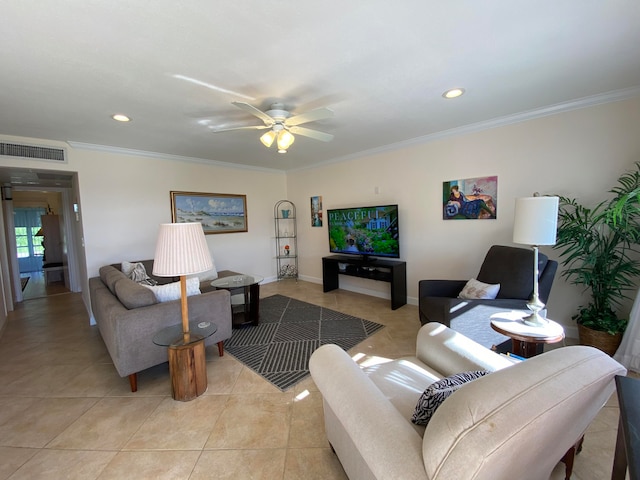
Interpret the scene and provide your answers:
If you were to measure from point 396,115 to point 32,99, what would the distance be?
3241 millimetres

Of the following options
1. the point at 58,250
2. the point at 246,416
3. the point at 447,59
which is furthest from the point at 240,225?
the point at 58,250

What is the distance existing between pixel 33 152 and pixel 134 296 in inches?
102

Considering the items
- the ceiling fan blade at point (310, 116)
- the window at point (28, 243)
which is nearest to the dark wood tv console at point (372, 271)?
the ceiling fan blade at point (310, 116)

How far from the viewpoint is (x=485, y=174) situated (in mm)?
3293

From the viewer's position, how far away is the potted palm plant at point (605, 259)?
7.66ft

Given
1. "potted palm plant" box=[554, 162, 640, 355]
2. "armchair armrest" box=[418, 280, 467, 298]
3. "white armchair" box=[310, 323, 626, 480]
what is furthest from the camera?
"armchair armrest" box=[418, 280, 467, 298]

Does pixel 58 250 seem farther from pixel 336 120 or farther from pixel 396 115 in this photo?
pixel 396 115

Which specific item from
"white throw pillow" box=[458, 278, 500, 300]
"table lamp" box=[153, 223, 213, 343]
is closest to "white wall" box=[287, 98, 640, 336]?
"white throw pillow" box=[458, 278, 500, 300]

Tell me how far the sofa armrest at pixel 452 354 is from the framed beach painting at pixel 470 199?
7.12 ft

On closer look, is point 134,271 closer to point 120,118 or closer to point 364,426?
point 120,118

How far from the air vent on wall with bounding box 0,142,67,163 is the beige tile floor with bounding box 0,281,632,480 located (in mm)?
2201

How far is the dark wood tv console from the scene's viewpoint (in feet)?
12.8

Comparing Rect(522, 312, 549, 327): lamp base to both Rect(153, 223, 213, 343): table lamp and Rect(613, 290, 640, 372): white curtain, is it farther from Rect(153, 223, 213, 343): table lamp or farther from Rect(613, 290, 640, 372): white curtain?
Rect(153, 223, 213, 343): table lamp

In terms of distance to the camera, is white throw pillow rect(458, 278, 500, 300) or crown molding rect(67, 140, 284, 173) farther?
crown molding rect(67, 140, 284, 173)
